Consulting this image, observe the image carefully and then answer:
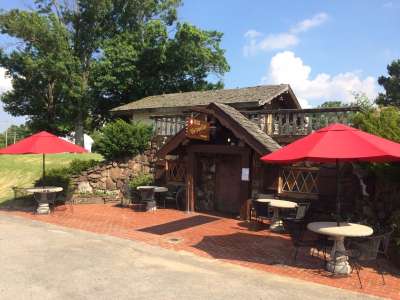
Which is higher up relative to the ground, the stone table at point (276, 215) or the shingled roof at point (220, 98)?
the shingled roof at point (220, 98)

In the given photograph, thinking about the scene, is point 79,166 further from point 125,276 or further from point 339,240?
point 339,240

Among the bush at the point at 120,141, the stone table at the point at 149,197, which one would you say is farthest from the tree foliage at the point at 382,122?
the bush at the point at 120,141

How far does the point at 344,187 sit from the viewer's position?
10.9 metres

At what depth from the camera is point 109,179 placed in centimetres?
1691

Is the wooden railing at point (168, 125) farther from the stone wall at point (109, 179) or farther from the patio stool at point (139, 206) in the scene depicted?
the patio stool at point (139, 206)

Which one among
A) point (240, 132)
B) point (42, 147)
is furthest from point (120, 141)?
point (240, 132)

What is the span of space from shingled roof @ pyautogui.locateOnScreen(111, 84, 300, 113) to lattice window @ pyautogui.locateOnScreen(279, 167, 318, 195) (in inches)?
257

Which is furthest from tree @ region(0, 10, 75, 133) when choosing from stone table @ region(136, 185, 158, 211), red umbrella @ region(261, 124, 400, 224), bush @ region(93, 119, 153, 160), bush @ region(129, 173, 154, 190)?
red umbrella @ region(261, 124, 400, 224)

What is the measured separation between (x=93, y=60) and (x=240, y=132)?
969 inches

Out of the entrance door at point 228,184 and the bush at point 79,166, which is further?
the bush at point 79,166

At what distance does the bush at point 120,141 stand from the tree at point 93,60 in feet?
50.8

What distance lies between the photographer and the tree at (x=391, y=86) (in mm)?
36750

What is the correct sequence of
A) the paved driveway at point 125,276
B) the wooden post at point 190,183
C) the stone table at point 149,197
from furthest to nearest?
1. the stone table at point 149,197
2. the wooden post at point 190,183
3. the paved driveway at point 125,276

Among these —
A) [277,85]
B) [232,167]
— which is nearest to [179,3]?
[277,85]
